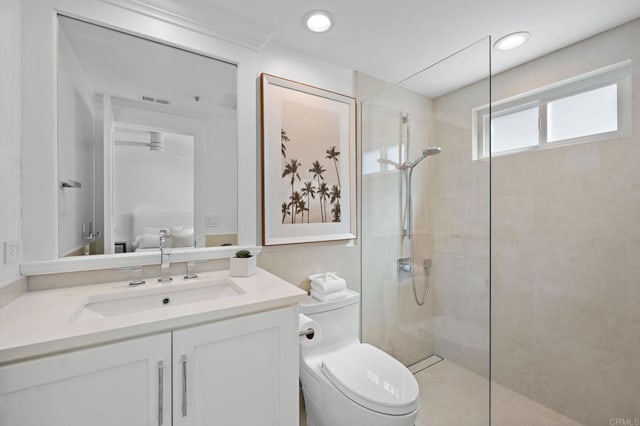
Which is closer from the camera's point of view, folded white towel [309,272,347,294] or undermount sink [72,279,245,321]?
undermount sink [72,279,245,321]

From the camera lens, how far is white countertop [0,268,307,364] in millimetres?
744

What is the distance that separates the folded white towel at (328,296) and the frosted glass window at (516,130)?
1423 millimetres

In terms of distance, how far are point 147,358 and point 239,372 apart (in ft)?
1.00

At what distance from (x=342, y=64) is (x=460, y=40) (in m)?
0.75

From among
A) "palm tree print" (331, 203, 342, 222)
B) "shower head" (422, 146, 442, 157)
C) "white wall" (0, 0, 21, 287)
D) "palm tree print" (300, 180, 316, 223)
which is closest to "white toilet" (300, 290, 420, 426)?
"palm tree print" (331, 203, 342, 222)

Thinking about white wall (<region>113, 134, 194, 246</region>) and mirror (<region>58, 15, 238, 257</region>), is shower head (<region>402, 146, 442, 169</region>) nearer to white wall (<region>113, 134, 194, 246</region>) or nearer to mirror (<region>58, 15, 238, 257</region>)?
mirror (<region>58, 15, 238, 257</region>)

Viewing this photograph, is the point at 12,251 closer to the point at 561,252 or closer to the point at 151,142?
the point at 151,142

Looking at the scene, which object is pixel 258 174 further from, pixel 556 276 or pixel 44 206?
pixel 556 276

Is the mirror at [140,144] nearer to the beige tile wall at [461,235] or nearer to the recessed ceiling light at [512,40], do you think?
the beige tile wall at [461,235]

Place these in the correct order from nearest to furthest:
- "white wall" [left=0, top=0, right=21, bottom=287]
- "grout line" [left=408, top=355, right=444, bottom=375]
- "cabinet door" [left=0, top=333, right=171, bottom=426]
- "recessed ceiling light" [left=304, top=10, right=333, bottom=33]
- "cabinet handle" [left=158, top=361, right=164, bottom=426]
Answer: "cabinet door" [left=0, top=333, right=171, bottom=426] < "cabinet handle" [left=158, top=361, right=164, bottom=426] < "white wall" [left=0, top=0, right=21, bottom=287] < "recessed ceiling light" [left=304, top=10, right=333, bottom=33] < "grout line" [left=408, top=355, right=444, bottom=375]

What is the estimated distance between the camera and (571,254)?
5.76 ft

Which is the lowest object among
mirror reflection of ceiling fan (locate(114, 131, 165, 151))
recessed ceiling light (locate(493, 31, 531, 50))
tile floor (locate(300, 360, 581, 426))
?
tile floor (locate(300, 360, 581, 426))

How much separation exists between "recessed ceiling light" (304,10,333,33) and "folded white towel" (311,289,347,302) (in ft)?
5.06

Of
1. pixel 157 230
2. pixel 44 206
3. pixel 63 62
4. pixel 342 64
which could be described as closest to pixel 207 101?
pixel 63 62
